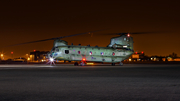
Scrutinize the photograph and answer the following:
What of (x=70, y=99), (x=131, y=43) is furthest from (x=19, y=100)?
(x=131, y=43)

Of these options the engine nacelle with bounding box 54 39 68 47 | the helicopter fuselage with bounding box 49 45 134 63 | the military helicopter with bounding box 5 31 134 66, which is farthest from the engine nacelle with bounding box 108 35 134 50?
the engine nacelle with bounding box 54 39 68 47

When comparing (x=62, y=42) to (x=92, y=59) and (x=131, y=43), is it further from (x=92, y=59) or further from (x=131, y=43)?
(x=131, y=43)

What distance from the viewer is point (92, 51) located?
45688 millimetres

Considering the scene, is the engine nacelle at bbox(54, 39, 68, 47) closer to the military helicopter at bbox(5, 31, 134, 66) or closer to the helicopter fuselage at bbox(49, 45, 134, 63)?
the military helicopter at bbox(5, 31, 134, 66)

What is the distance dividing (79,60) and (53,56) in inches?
207

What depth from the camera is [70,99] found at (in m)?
8.61

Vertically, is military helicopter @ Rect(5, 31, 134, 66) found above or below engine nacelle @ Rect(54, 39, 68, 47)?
below

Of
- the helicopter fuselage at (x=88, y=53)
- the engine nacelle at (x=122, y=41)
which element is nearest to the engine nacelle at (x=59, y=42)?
the helicopter fuselage at (x=88, y=53)

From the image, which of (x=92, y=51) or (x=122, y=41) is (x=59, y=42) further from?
(x=122, y=41)

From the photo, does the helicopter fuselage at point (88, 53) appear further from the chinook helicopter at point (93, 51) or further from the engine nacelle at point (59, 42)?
the engine nacelle at point (59, 42)

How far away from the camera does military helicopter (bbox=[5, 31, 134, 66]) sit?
43.5m

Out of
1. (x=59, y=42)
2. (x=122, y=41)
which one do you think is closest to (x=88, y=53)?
(x=59, y=42)

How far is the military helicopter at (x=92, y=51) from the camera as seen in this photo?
4347 cm

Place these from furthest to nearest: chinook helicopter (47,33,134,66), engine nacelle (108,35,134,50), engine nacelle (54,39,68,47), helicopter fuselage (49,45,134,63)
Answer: engine nacelle (108,35,134,50) < engine nacelle (54,39,68,47) < chinook helicopter (47,33,134,66) < helicopter fuselage (49,45,134,63)
